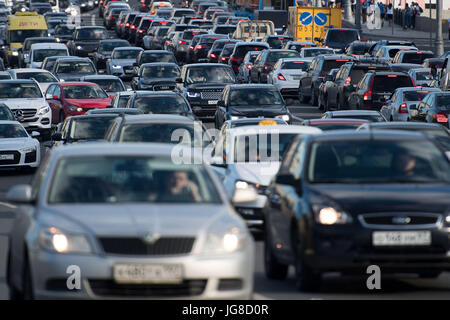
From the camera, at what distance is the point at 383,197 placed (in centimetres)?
1126

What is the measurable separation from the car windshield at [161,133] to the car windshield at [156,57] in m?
29.5

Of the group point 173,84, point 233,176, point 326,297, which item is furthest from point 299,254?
point 173,84

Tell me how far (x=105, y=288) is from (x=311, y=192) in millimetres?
2875

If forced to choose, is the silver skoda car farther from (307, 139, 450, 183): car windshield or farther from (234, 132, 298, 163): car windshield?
(234, 132, 298, 163): car windshield

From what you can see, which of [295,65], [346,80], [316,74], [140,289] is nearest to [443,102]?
[346,80]

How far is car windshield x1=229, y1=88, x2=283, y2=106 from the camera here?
31812 mm

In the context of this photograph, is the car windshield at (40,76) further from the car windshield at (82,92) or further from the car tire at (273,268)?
the car tire at (273,268)

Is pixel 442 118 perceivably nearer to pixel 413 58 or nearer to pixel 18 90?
pixel 18 90

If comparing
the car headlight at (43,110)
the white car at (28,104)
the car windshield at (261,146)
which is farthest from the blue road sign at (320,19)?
the car windshield at (261,146)

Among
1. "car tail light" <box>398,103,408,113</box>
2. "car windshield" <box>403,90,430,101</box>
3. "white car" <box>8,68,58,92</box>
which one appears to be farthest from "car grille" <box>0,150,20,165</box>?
"white car" <box>8,68,58,92</box>

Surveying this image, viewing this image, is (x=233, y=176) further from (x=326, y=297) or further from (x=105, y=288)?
(x=105, y=288)

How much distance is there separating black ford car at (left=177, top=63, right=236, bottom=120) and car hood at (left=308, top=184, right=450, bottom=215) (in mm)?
26200

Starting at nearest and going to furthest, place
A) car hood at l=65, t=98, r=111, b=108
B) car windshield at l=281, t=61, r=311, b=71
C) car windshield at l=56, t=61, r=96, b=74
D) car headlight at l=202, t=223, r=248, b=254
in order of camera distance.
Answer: car headlight at l=202, t=223, r=248, b=254, car hood at l=65, t=98, r=111, b=108, car windshield at l=281, t=61, r=311, b=71, car windshield at l=56, t=61, r=96, b=74

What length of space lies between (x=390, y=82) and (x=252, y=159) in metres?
19.2
